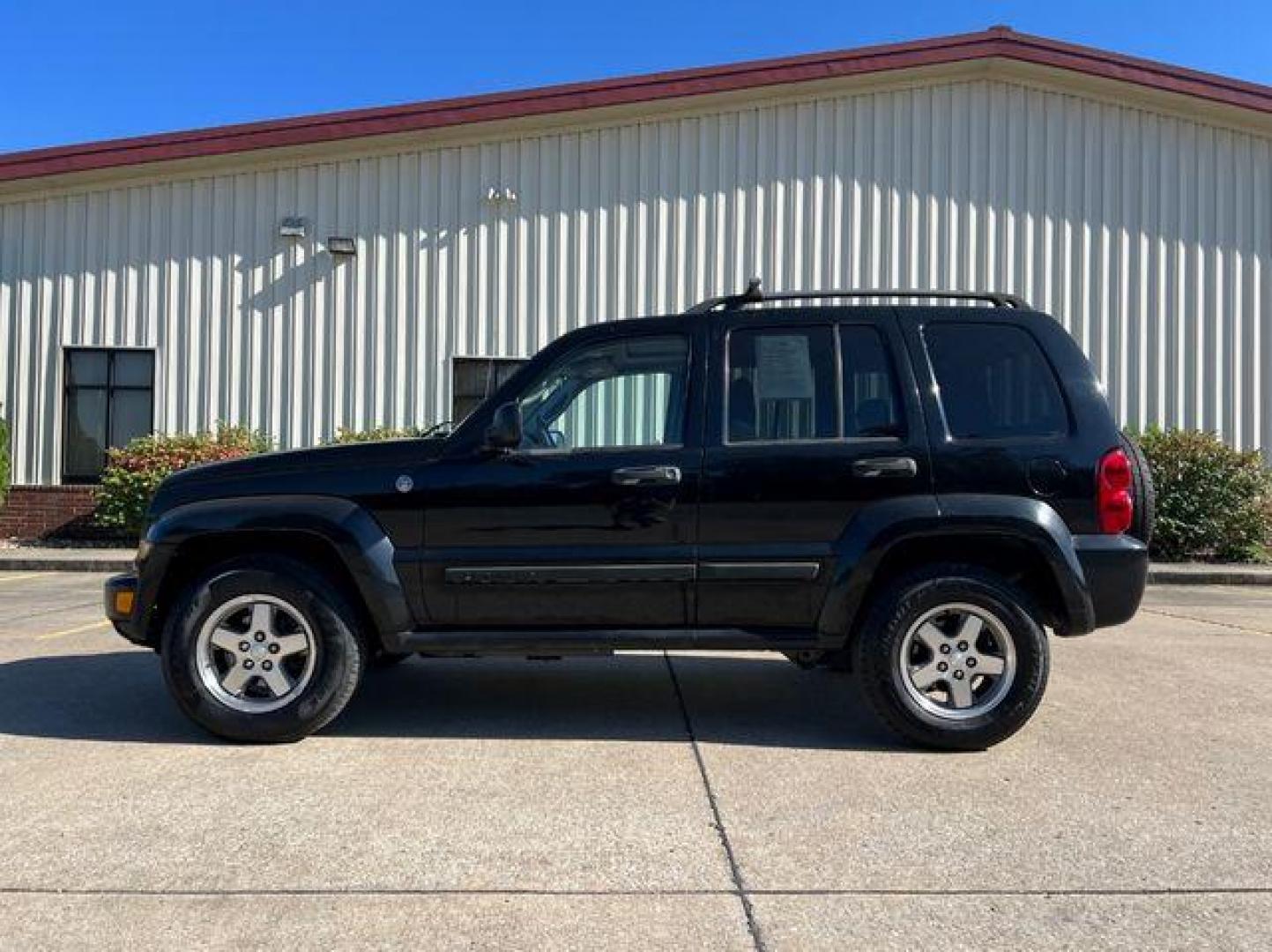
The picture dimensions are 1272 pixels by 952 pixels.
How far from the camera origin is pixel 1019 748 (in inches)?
180

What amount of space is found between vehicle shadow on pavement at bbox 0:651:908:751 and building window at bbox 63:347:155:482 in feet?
28.9

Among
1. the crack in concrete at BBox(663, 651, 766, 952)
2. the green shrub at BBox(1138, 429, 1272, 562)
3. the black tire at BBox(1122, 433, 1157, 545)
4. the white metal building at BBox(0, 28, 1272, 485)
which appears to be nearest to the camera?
the crack in concrete at BBox(663, 651, 766, 952)

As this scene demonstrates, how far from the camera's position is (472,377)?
1437cm

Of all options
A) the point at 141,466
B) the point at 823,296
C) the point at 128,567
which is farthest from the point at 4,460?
the point at 823,296

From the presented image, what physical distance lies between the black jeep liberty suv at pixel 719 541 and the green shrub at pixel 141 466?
9.13 metres

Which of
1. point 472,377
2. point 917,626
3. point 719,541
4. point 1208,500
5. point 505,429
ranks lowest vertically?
point 917,626

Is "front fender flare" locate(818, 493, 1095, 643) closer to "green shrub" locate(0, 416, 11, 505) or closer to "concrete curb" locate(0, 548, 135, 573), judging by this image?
"concrete curb" locate(0, 548, 135, 573)

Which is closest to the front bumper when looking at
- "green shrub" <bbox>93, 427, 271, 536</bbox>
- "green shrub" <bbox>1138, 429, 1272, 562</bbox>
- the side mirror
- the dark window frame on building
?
the side mirror

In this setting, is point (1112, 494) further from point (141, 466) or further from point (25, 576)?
point (141, 466)

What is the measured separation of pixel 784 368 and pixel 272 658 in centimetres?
265

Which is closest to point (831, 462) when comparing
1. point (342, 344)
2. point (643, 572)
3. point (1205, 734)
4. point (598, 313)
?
point (643, 572)

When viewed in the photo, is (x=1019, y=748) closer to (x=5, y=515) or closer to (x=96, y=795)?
(x=96, y=795)

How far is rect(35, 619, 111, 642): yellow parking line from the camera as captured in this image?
727cm

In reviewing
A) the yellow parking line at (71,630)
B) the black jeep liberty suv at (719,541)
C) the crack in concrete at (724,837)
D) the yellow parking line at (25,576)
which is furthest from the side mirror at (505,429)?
the yellow parking line at (25,576)
